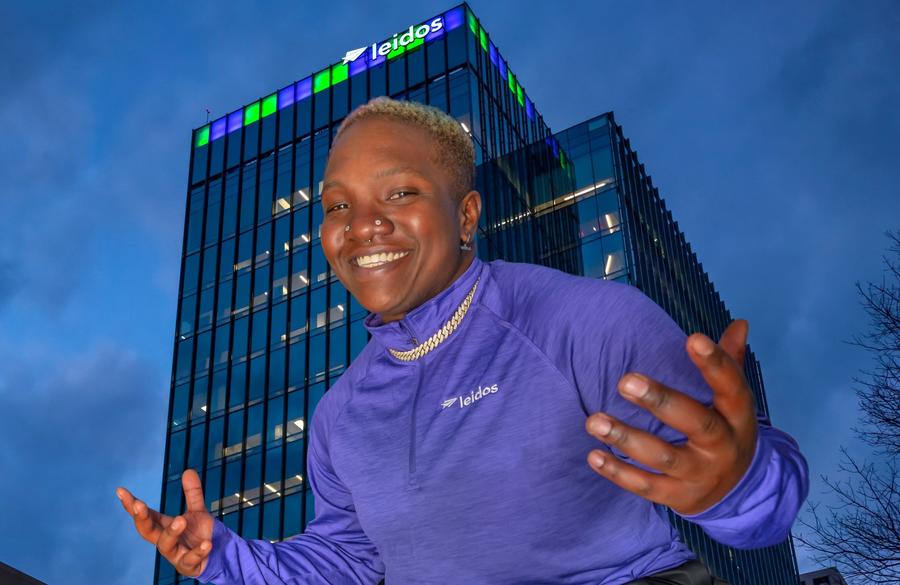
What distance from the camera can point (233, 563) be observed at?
2.87 metres

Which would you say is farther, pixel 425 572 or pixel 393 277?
pixel 393 277

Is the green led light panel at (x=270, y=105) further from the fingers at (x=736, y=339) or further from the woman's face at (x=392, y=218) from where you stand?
Answer: the fingers at (x=736, y=339)

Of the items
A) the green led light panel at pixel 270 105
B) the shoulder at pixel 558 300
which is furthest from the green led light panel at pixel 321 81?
the shoulder at pixel 558 300

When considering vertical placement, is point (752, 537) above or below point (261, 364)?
below

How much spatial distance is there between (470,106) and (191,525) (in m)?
29.7

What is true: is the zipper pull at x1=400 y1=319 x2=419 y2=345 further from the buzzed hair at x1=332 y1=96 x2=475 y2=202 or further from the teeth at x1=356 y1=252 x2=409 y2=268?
the buzzed hair at x1=332 y1=96 x2=475 y2=202

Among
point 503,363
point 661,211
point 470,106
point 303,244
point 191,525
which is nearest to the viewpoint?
point 503,363

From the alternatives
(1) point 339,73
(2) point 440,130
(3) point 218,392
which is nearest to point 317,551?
(2) point 440,130

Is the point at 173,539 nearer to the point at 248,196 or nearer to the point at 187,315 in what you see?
the point at 187,315

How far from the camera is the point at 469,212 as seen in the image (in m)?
3.13

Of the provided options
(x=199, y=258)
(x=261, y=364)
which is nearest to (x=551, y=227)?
(x=261, y=364)

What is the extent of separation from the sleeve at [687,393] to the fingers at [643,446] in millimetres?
172

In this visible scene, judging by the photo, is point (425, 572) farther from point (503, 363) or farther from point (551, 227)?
point (551, 227)

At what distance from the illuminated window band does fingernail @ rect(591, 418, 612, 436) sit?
33.5 metres
